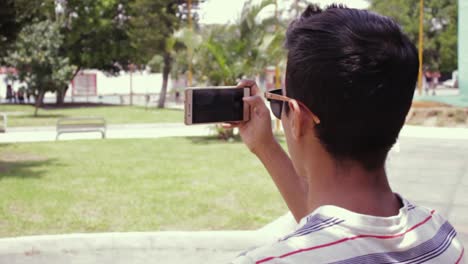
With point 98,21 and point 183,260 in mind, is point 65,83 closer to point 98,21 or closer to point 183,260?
point 98,21

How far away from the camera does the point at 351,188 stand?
121cm

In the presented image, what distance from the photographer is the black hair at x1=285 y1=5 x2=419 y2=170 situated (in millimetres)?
1123

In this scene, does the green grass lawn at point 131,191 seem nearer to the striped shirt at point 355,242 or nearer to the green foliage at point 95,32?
the striped shirt at point 355,242

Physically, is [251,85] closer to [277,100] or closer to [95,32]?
[277,100]

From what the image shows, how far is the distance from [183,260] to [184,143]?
10.3m

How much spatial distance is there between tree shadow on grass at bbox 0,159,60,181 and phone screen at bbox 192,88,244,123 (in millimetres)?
8212

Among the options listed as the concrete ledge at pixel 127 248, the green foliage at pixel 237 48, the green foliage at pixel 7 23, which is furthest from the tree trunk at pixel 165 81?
the concrete ledge at pixel 127 248

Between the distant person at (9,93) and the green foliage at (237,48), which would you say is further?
the distant person at (9,93)

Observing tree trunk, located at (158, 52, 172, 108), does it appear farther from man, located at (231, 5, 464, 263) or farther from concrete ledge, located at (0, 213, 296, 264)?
man, located at (231, 5, 464, 263)

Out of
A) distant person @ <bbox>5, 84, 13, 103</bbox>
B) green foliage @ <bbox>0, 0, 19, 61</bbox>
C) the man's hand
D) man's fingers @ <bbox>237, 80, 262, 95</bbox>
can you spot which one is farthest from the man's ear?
distant person @ <bbox>5, 84, 13, 103</bbox>

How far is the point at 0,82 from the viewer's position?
52031 mm

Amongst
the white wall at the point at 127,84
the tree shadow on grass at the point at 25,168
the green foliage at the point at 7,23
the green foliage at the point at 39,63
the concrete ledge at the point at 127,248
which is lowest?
the white wall at the point at 127,84

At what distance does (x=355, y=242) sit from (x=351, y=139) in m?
0.22

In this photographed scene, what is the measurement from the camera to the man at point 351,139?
106 cm
